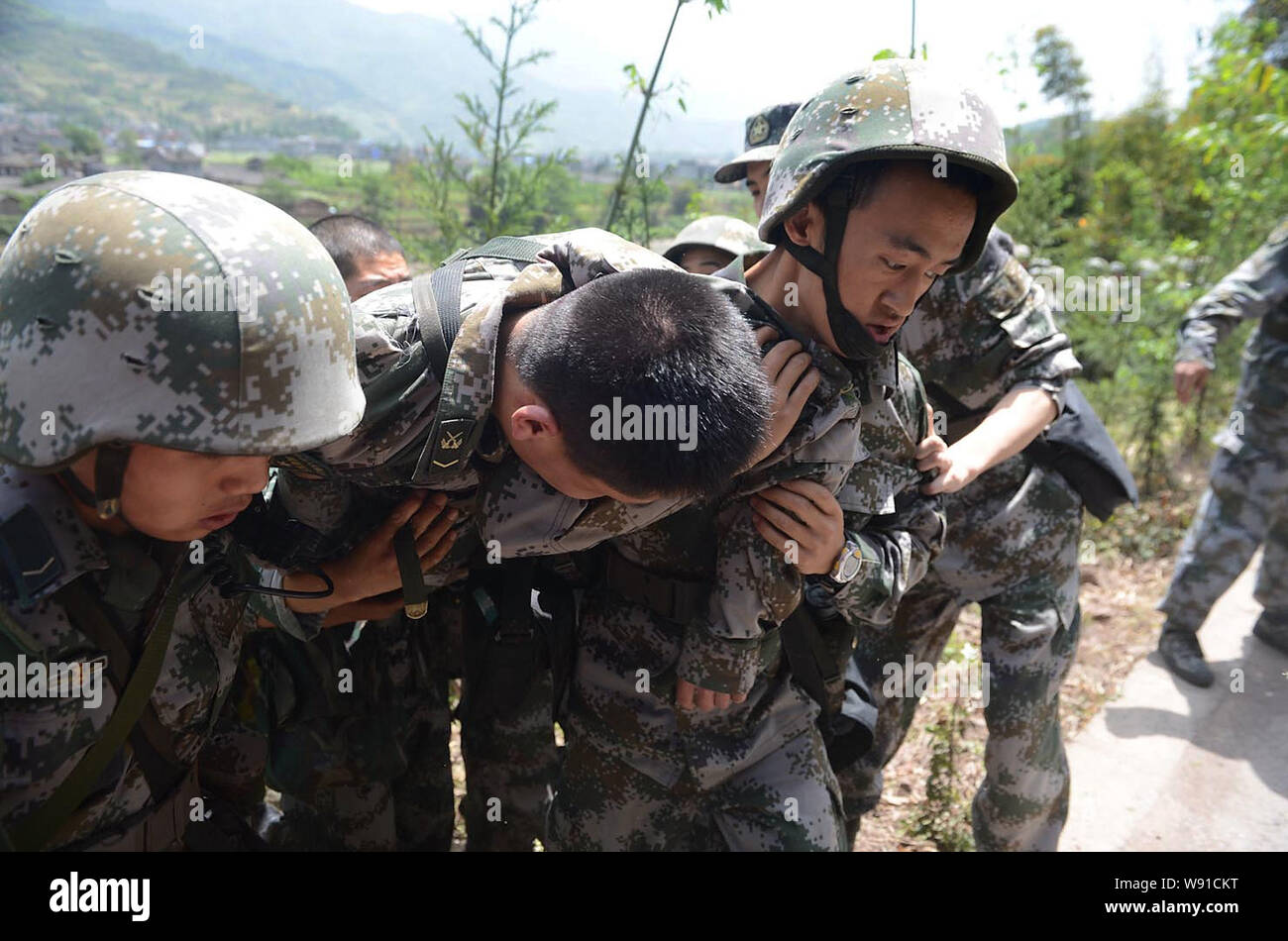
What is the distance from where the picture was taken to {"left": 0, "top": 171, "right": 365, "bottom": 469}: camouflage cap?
1.34m

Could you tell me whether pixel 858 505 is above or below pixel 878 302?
below

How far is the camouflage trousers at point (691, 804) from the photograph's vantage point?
2.01 meters

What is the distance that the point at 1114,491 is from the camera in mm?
2969

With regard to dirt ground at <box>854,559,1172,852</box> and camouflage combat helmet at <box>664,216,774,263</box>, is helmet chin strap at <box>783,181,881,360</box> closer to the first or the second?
camouflage combat helmet at <box>664,216,774,263</box>

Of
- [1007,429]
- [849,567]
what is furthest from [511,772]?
[1007,429]

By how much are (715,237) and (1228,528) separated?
3272mm

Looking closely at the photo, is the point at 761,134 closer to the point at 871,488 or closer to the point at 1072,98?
the point at 871,488

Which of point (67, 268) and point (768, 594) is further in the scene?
point (768, 594)

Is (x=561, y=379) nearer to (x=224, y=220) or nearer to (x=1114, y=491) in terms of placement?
(x=224, y=220)

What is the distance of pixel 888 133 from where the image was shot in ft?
6.52

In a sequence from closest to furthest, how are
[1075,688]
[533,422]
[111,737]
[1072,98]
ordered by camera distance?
1. [111,737]
2. [533,422]
3. [1075,688]
4. [1072,98]

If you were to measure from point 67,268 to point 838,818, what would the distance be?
6.48 ft

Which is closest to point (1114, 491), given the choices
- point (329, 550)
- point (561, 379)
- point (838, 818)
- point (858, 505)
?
Result: point (858, 505)

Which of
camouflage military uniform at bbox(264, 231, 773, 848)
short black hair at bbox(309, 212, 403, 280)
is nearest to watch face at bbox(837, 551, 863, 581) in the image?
camouflage military uniform at bbox(264, 231, 773, 848)
